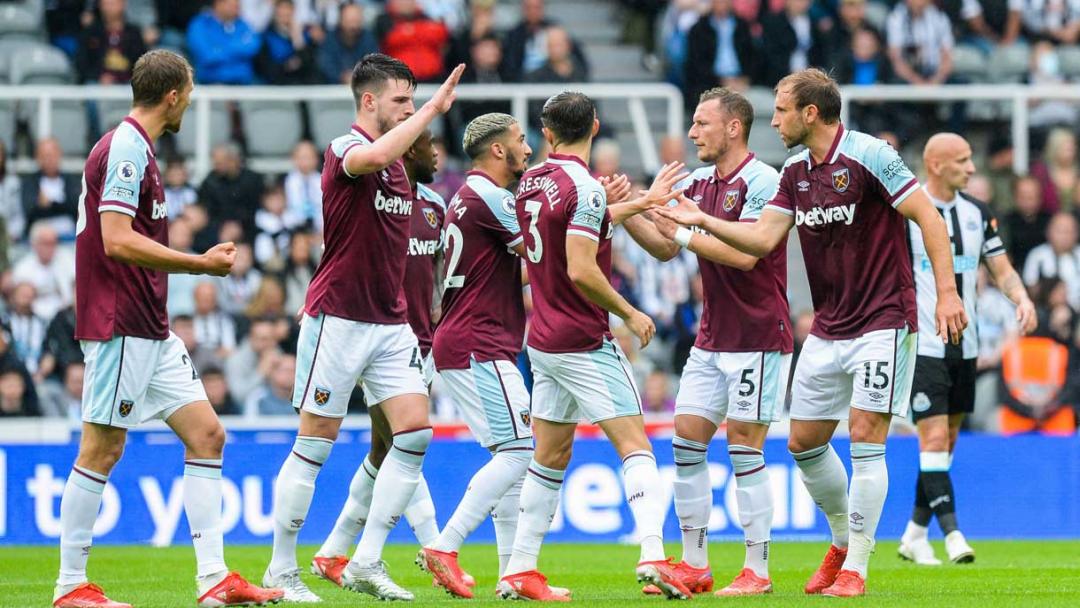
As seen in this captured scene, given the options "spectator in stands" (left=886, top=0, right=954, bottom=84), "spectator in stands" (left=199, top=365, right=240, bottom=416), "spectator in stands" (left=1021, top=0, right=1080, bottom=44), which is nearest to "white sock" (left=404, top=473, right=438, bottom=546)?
"spectator in stands" (left=199, top=365, right=240, bottom=416)

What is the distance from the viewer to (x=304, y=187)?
17688mm

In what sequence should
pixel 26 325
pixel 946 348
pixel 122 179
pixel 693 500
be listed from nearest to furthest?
pixel 122 179
pixel 693 500
pixel 946 348
pixel 26 325

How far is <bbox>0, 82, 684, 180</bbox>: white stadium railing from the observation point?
58.1ft

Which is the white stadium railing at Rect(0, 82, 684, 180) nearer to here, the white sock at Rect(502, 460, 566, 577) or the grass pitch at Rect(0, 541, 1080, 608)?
the grass pitch at Rect(0, 541, 1080, 608)

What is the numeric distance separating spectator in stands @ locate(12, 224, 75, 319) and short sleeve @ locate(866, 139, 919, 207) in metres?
10.2

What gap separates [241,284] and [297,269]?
617mm

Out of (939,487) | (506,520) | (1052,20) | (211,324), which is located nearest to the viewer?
(506,520)

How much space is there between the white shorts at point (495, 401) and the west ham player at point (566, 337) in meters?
0.36

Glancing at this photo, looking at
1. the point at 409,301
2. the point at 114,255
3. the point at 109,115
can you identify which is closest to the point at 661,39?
the point at 109,115

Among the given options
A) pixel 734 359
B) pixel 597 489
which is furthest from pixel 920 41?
pixel 734 359

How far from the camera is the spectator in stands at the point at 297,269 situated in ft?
56.1

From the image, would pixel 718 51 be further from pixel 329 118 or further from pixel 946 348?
pixel 946 348

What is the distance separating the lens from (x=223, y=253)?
8.00 meters

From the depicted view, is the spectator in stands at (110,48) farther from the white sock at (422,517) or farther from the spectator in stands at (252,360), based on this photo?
the white sock at (422,517)
